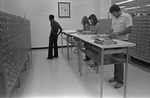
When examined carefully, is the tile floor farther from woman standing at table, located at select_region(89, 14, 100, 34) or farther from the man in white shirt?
woman standing at table, located at select_region(89, 14, 100, 34)

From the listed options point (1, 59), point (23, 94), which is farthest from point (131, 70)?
point (1, 59)

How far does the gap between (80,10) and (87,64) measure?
3251mm

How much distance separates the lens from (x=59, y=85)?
2566mm

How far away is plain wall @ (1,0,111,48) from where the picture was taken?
5476 millimetres

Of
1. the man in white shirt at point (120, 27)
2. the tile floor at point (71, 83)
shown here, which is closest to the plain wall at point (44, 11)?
the tile floor at point (71, 83)

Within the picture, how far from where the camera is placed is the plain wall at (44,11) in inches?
216

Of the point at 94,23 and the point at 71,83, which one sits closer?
the point at 71,83

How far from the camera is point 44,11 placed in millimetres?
5773

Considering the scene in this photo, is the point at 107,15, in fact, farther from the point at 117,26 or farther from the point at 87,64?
the point at 117,26

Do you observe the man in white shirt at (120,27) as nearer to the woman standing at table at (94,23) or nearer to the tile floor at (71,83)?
the tile floor at (71,83)

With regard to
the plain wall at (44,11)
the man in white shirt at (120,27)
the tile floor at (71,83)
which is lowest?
the tile floor at (71,83)

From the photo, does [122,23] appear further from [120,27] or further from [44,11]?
[44,11]

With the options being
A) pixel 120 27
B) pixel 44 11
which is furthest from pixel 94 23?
pixel 44 11

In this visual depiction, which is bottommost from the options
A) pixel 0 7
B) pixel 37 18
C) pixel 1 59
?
pixel 1 59
